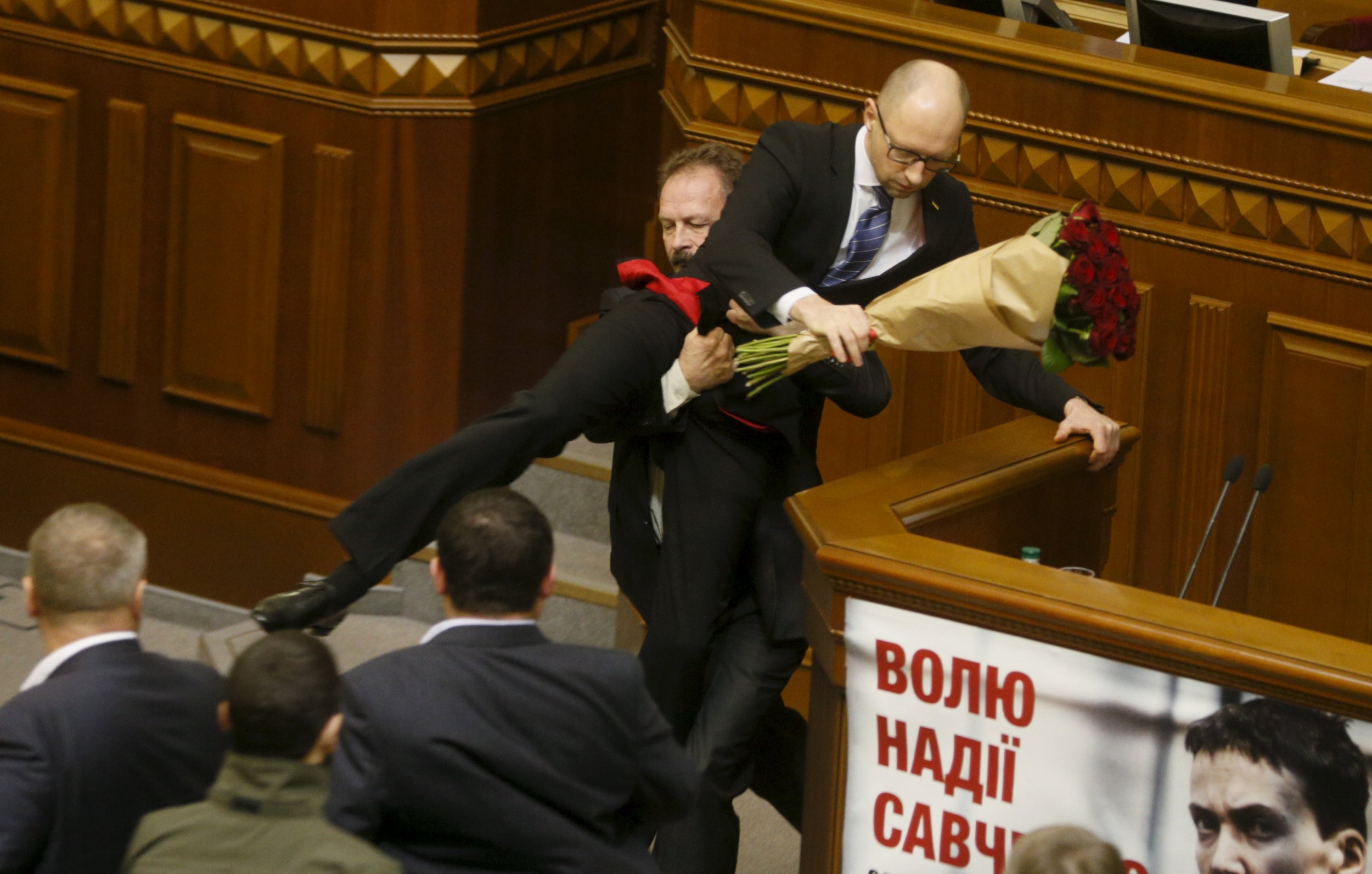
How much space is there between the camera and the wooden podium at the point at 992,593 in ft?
8.18

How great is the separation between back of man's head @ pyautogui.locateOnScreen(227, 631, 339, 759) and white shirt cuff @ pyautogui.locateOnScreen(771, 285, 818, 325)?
3.49 feet

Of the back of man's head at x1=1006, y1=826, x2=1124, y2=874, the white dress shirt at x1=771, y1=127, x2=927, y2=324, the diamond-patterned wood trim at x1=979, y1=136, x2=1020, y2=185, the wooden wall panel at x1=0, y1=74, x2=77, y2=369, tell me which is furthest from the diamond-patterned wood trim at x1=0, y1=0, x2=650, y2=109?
the back of man's head at x1=1006, y1=826, x2=1124, y2=874

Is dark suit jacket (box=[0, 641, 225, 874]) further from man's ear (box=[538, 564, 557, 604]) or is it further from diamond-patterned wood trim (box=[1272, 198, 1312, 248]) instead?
diamond-patterned wood trim (box=[1272, 198, 1312, 248])

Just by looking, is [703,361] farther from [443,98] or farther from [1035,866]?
[443,98]

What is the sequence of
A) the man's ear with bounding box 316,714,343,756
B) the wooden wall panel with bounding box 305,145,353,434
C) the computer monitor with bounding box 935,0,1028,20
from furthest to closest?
the wooden wall panel with bounding box 305,145,353,434 → the computer monitor with bounding box 935,0,1028,20 → the man's ear with bounding box 316,714,343,756

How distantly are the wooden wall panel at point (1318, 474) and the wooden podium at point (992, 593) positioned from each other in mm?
876

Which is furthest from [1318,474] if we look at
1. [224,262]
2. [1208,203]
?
[224,262]

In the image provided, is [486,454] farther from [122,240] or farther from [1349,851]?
[122,240]

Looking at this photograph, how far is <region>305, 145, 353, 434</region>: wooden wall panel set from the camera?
4832mm

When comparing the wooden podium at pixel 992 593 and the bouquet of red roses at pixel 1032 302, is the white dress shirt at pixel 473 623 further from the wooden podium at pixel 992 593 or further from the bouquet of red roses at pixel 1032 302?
the bouquet of red roses at pixel 1032 302

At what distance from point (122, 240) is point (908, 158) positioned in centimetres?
276

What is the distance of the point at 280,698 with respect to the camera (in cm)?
210

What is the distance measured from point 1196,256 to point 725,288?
145 centimetres

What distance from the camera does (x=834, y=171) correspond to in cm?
322
